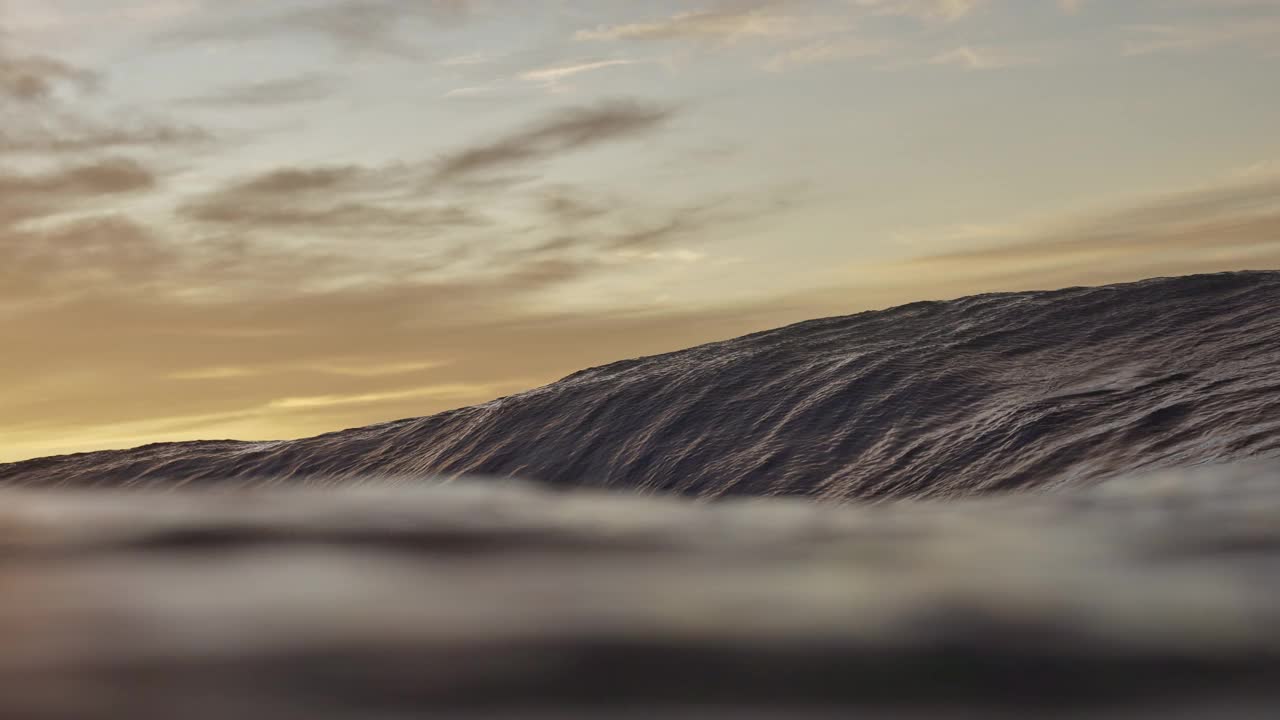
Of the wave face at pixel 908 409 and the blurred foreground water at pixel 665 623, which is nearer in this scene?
the blurred foreground water at pixel 665 623

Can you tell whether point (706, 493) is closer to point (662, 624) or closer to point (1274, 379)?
point (1274, 379)

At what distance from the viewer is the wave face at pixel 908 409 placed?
13531 mm

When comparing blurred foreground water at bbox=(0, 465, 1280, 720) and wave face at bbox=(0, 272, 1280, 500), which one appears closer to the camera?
blurred foreground water at bbox=(0, 465, 1280, 720)

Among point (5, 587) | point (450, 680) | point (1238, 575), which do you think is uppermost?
point (5, 587)

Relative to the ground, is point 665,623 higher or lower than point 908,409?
lower

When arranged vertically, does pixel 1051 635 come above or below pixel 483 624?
below

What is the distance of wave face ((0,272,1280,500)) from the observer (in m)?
13.5

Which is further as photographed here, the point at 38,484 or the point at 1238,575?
the point at 38,484

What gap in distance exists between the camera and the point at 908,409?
56.2 feet

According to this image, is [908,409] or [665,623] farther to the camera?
[908,409]

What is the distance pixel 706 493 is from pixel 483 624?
10976 millimetres

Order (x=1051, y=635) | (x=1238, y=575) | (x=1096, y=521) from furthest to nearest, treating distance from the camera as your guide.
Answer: (x=1096, y=521), (x=1238, y=575), (x=1051, y=635)

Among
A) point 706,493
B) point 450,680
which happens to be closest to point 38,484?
point 706,493

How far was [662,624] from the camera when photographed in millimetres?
4844
